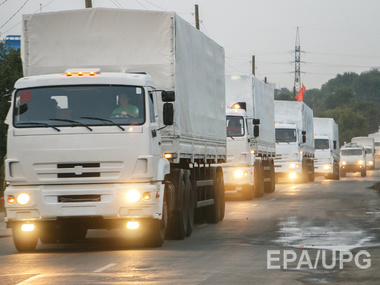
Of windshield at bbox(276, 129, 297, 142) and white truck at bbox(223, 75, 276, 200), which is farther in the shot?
windshield at bbox(276, 129, 297, 142)

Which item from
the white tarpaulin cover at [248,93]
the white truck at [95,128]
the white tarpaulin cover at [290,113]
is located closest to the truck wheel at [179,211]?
the white truck at [95,128]

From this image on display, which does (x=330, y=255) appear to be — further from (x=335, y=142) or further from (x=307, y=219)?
(x=335, y=142)

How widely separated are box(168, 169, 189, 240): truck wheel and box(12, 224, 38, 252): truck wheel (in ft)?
8.51

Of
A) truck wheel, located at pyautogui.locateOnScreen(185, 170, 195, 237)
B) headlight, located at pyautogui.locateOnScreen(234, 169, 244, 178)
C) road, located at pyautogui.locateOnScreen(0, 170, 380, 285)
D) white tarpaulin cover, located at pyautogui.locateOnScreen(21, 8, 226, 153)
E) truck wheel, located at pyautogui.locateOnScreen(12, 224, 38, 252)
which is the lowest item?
road, located at pyautogui.locateOnScreen(0, 170, 380, 285)

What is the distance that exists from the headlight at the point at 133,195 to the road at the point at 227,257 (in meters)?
0.83

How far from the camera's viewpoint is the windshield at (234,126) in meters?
31.0

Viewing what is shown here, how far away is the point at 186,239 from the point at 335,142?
42.9 metres

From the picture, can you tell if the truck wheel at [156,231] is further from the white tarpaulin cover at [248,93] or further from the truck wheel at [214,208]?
the white tarpaulin cover at [248,93]

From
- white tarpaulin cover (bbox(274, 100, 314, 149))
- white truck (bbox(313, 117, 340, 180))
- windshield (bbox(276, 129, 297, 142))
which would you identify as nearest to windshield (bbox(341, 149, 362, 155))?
white truck (bbox(313, 117, 340, 180))

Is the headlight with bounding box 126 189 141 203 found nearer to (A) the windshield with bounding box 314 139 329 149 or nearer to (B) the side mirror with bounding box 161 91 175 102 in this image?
(B) the side mirror with bounding box 161 91 175 102

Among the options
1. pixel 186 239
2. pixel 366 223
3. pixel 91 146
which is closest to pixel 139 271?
pixel 91 146

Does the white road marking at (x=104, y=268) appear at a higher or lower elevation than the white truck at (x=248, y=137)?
lower

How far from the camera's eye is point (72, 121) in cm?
1498

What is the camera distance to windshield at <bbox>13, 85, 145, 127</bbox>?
49.2ft
